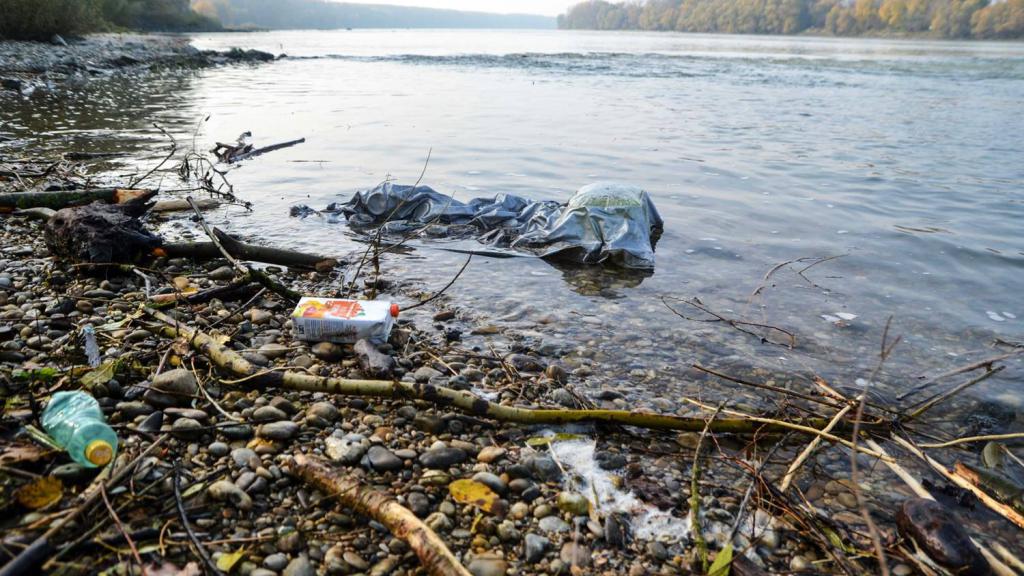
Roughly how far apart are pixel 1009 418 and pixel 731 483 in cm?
202

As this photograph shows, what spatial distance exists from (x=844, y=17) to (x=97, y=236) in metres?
115

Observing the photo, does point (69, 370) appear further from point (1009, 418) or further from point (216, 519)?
point (1009, 418)

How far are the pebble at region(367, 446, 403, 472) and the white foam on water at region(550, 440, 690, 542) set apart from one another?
72 cm

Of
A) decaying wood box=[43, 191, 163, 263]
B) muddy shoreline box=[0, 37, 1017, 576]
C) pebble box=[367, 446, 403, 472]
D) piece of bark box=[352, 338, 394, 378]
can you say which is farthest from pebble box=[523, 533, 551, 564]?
decaying wood box=[43, 191, 163, 263]

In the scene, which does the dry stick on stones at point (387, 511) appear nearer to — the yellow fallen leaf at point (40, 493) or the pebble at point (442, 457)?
the pebble at point (442, 457)

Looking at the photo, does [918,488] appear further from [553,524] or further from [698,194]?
[698,194]

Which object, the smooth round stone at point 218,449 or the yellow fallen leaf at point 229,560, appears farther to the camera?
the smooth round stone at point 218,449

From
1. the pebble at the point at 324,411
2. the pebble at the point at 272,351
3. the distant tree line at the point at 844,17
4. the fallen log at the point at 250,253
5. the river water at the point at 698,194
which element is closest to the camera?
the pebble at the point at 324,411

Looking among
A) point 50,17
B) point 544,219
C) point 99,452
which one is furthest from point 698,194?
point 50,17

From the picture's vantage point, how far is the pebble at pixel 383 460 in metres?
2.61

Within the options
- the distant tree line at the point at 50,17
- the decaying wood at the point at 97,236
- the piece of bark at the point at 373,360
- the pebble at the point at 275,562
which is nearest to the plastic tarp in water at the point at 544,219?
the decaying wood at the point at 97,236

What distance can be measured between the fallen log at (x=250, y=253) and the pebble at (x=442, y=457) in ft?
9.53

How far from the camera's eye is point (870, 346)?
436 centimetres

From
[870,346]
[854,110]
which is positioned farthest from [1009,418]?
[854,110]
